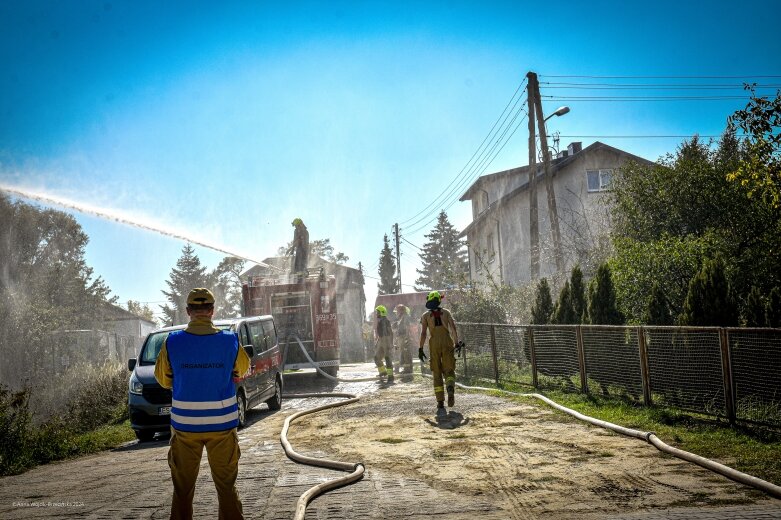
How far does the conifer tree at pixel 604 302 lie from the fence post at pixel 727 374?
4554 mm

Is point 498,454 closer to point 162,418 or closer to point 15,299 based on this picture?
point 162,418

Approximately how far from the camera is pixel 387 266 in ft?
271

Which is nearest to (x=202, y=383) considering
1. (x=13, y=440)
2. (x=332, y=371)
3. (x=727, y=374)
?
(x=727, y=374)

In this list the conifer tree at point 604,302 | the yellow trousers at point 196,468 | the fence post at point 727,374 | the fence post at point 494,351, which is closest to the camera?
the yellow trousers at point 196,468

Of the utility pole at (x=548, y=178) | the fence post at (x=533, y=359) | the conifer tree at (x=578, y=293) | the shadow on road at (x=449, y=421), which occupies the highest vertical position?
the utility pole at (x=548, y=178)

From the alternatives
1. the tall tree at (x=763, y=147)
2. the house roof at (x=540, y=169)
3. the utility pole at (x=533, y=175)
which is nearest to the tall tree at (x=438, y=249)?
the house roof at (x=540, y=169)

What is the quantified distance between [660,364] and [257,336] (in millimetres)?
7257

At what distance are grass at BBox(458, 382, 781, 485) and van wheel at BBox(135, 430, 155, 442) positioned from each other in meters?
6.32

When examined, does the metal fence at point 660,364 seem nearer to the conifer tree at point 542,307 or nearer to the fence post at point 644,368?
the fence post at point 644,368

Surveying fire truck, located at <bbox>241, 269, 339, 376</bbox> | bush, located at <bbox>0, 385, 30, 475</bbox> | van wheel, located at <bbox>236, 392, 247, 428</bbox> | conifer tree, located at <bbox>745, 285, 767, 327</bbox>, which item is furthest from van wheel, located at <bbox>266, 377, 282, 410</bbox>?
conifer tree, located at <bbox>745, 285, 767, 327</bbox>

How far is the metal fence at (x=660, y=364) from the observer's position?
7383 millimetres

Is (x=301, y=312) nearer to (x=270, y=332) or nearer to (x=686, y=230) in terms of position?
(x=270, y=332)

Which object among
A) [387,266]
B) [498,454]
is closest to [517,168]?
[498,454]

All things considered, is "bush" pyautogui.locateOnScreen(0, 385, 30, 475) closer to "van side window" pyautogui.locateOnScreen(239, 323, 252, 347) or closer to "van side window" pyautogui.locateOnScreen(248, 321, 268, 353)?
"van side window" pyautogui.locateOnScreen(239, 323, 252, 347)
